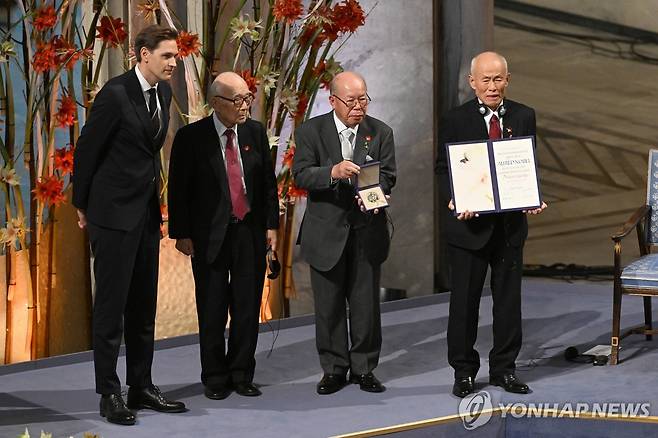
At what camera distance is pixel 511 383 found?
5.49 meters

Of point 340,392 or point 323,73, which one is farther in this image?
point 323,73

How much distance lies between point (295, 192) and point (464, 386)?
1.95 meters

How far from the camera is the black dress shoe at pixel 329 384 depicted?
5562mm

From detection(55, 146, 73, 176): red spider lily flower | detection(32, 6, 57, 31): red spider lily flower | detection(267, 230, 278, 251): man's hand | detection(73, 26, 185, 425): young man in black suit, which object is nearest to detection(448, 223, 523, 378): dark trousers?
detection(267, 230, 278, 251): man's hand

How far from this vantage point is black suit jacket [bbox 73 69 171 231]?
489 centimetres

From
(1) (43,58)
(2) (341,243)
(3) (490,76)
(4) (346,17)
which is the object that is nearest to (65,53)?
(1) (43,58)

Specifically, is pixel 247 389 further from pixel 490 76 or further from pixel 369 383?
pixel 490 76

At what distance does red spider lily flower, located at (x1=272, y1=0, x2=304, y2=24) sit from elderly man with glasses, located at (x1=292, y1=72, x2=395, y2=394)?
3.95 ft

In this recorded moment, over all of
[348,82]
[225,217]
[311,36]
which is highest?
[311,36]

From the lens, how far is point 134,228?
16.2 feet

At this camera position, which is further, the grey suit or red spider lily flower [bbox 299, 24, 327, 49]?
red spider lily flower [bbox 299, 24, 327, 49]

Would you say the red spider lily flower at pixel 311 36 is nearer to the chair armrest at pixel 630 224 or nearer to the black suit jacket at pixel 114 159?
the chair armrest at pixel 630 224

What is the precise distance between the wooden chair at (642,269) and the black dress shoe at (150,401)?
2.35 m

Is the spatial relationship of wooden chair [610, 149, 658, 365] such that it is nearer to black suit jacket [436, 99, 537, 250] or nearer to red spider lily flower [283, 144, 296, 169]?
black suit jacket [436, 99, 537, 250]
